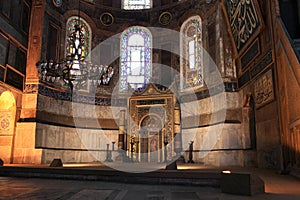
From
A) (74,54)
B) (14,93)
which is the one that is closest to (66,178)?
(74,54)

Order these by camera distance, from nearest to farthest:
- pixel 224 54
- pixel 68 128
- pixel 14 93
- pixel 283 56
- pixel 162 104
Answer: pixel 283 56 → pixel 14 93 → pixel 224 54 → pixel 68 128 → pixel 162 104

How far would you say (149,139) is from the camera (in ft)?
43.0

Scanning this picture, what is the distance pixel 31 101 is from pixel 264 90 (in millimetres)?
8107

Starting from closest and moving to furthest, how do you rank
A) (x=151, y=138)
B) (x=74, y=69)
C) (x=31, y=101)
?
(x=74, y=69) → (x=31, y=101) → (x=151, y=138)

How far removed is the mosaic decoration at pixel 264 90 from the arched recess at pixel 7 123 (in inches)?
329

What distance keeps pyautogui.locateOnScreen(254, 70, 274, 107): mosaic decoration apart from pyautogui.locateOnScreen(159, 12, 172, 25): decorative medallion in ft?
22.4

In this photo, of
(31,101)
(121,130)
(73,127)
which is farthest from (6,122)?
(121,130)

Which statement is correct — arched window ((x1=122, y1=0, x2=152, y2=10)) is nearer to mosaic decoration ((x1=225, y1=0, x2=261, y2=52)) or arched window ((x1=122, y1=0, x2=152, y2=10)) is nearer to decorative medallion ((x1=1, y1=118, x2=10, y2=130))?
mosaic decoration ((x1=225, y1=0, x2=261, y2=52))

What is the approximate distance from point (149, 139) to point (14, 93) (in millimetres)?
6143

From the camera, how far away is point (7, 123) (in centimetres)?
1011

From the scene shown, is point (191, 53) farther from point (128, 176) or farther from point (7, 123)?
point (128, 176)

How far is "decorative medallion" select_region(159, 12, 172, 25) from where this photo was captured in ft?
46.2

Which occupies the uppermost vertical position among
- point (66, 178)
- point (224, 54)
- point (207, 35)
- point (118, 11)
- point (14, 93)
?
point (118, 11)

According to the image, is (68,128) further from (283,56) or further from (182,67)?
(283,56)
